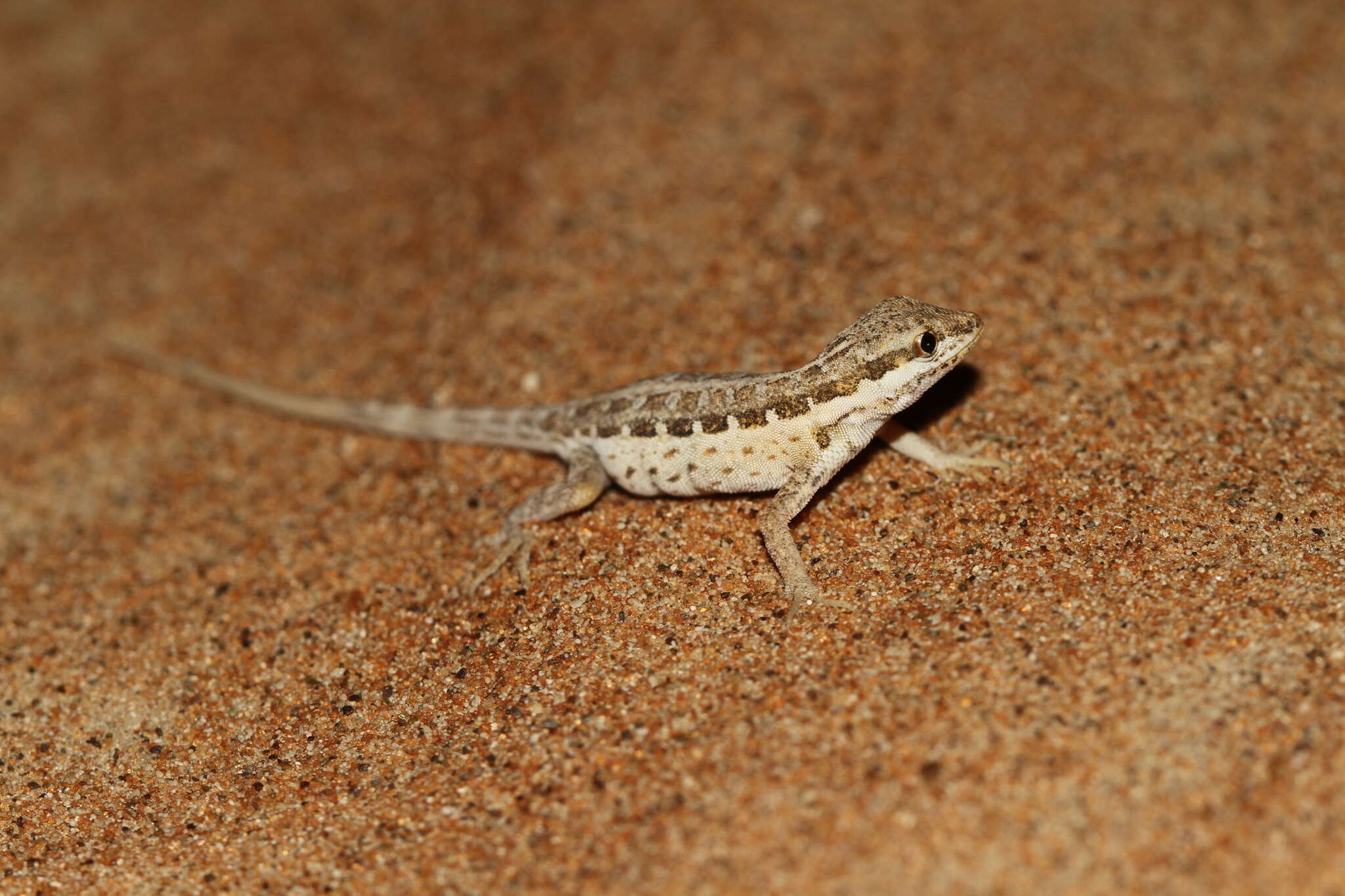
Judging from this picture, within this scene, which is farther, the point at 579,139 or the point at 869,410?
the point at 579,139

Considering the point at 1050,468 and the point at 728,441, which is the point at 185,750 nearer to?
the point at 728,441

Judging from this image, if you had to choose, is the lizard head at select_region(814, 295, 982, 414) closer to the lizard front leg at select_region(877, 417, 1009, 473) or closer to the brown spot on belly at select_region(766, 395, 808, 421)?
the brown spot on belly at select_region(766, 395, 808, 421)

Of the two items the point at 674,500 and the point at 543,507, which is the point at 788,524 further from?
the point at 543,507

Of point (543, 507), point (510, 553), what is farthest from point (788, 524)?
point (510, 553)

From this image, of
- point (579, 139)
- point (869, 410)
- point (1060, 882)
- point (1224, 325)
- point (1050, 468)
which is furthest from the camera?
point (579, 139)

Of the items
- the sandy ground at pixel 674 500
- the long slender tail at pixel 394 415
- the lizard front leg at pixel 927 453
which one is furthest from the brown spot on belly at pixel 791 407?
the long slender tail at pixel 394 415

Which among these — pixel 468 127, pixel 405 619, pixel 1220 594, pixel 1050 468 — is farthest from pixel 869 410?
pixel 468 127

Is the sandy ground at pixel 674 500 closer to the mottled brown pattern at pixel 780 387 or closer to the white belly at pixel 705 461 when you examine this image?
the white belly at pixel 705 461

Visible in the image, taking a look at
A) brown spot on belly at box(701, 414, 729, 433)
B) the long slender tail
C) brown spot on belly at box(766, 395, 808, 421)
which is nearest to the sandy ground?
the long slender tail
